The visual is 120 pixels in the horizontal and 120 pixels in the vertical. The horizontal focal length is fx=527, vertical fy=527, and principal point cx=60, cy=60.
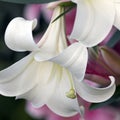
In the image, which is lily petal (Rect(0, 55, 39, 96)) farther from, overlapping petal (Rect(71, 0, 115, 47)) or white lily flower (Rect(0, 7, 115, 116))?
overlapping petal (Rect(71, 0, 115, 47))

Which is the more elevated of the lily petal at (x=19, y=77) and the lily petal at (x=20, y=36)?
the lily petal at (x=20, y=36)

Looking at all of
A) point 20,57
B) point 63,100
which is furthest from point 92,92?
point 20,57

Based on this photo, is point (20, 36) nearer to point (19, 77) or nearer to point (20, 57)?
point (19, 77)

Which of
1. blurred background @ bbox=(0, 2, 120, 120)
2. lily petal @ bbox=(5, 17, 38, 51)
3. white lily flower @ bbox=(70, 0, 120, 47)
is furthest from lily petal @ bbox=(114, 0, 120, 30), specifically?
blurred background @ bbox=(0, 2, 120, 120)

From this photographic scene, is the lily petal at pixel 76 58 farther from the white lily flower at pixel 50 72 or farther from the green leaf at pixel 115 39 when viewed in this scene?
the green leaf at pixel 115 39

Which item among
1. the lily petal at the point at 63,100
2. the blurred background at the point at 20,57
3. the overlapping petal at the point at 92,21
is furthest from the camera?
the blurred background at the point at 20,57

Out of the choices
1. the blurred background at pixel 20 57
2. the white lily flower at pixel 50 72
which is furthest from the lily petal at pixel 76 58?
the blurred background at pixel 20 57

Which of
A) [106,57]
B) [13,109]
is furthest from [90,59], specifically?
[13,109]
